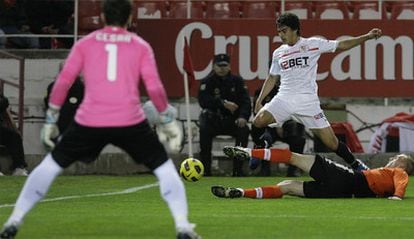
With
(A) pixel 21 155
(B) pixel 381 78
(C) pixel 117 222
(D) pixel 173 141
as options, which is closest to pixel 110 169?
(A) pixel 21 155

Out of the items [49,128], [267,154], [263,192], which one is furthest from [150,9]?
[49,128]

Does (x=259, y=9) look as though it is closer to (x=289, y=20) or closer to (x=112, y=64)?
(x=289, y=20)

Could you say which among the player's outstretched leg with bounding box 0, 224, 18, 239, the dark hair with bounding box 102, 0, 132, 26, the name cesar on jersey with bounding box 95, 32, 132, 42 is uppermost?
the dark hair with bounding box 102, 0, 132, 26

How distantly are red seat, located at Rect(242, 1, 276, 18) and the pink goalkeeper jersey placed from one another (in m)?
13.9

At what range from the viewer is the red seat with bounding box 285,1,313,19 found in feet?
74.7

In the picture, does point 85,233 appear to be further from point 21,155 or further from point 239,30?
point 239,30

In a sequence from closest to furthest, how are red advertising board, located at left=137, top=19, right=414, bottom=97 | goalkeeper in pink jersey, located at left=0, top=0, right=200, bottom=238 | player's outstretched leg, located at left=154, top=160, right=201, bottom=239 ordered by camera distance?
1. player's outstretched leg, located at left=154, top=160, right=201, bottom=239
2. goalkeeper in pink jersey, located at left=0, top=0, right=200, bottom=238
3. red advertising board, located at left=137, top=19, right=414, bottom=97

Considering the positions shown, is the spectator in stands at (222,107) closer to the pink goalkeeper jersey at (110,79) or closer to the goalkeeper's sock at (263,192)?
the goalkeeper's sock at (263,192)

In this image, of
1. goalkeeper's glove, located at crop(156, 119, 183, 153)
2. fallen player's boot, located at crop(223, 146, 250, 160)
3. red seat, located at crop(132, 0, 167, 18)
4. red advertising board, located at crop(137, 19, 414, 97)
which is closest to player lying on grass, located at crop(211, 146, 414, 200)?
fallen player's boot, located at crop(223, 146, 250, 160)

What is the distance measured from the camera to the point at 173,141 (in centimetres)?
984

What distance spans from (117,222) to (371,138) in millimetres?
11543

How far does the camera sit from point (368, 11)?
22875mm

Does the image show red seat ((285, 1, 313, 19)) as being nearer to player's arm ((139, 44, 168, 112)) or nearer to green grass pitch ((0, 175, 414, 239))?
green grass pitch ((0, 175, 414, 239))

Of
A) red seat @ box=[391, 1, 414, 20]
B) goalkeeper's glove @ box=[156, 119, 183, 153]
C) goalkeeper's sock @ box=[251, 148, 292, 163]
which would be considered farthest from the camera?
red seat @ box=[391, 1, 414, 20]
